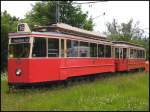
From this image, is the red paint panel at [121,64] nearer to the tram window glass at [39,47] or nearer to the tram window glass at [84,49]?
the tram window glass at [84,49]

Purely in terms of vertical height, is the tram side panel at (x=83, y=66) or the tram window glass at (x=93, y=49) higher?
the tram window glass at (x=93, y=49)

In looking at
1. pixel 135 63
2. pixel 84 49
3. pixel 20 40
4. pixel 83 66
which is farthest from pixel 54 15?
pixel 20 40

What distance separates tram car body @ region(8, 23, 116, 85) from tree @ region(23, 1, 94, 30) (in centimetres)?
1024

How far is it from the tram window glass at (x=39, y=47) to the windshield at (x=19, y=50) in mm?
282

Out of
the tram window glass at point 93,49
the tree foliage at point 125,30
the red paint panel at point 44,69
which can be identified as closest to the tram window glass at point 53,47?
the red paint panel at point 44,69

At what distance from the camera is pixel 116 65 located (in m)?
33.7

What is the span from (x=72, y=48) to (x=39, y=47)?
3.11 m

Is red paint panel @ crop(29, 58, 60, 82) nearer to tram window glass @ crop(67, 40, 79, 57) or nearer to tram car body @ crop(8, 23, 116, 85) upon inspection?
tram car body @ crop(8, 23, 116, 85)

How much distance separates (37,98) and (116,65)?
18.9 meters


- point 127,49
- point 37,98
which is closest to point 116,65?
point 127,49

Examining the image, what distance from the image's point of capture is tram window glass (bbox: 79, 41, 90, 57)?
878 inches

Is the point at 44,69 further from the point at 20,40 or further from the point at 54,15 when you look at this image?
the point at 54,15

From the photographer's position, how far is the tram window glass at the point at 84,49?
22.3m

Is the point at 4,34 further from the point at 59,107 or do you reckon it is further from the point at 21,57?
the point at 59,107
